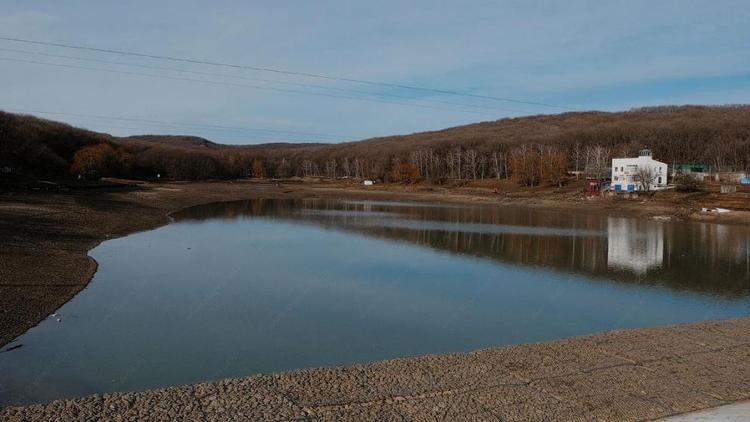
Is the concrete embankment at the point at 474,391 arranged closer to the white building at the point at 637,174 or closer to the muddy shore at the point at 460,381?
the muddy shore at the point at 460,381

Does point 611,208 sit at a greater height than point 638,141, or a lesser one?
lesser

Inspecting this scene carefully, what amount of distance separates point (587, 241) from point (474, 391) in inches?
959

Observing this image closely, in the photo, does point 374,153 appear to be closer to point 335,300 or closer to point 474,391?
point 335,300

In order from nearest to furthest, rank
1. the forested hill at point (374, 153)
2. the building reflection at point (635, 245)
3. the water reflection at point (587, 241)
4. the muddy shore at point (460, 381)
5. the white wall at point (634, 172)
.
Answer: the muddy shore at point (460, 381) < the water reflection at point (587, 241) < the building reflection at point (635, 245) < the white wall at point (634, 172) < the forested hill at point (374, 153)

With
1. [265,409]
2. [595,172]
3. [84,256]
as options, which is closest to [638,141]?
[595,172]

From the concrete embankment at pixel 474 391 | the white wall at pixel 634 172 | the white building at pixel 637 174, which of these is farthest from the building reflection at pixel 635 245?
the white wall at pixel 634 172

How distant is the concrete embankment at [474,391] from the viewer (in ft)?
19.3

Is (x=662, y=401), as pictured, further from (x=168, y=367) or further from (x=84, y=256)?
(x=84, y=256)

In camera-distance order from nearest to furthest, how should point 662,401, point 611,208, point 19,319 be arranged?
point 662,401 < point 19,319 < point 611,208

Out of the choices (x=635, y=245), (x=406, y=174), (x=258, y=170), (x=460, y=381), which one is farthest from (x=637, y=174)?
(x=258, y=170)

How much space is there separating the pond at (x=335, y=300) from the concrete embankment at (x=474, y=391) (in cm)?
197

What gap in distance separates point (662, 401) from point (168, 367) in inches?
267

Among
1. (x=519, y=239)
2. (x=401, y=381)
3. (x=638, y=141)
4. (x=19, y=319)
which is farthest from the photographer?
(x=638, y=141)

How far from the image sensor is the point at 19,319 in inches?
429
